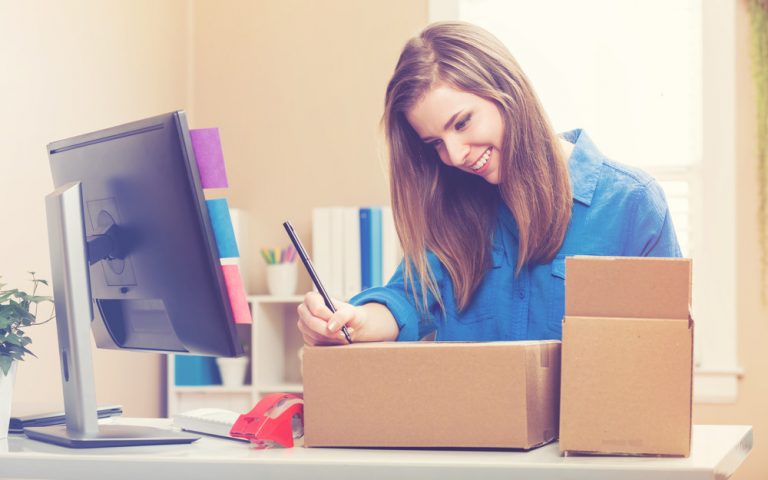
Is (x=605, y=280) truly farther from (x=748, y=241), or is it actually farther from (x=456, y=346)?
(x=748, y=241)

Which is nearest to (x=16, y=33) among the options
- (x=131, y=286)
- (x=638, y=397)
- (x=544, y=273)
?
(x=131, y=286)

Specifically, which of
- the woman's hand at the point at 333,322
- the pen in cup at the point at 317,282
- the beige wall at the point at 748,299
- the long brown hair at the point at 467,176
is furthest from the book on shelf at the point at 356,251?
the pen in cup at the point at 317,282

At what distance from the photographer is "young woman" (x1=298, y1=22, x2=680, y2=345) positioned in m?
1.47

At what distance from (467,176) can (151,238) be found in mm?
645

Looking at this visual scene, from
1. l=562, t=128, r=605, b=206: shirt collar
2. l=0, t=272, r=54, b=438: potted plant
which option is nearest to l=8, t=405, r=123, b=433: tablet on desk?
l=0, t=272, r=54, b=438: potted plant

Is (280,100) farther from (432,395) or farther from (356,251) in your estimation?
(432,395)

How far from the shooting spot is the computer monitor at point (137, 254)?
115cm

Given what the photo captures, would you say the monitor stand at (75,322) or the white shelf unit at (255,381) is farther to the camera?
the white shelf unit at (255,381)

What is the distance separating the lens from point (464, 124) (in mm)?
1522

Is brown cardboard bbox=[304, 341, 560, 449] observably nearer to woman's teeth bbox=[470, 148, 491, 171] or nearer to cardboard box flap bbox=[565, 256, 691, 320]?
cardboard box flap bbox=[565, 256, 691, 320]

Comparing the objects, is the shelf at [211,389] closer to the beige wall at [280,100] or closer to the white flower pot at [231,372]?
the white flower pot at [231,372]

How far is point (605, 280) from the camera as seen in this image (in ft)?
3.39

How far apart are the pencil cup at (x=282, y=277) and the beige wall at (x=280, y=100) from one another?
0.22 metres

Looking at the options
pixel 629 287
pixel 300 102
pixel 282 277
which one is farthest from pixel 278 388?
pixel 629 287
